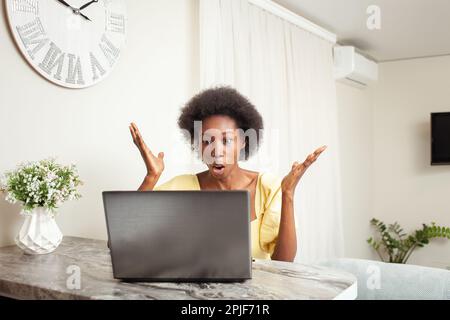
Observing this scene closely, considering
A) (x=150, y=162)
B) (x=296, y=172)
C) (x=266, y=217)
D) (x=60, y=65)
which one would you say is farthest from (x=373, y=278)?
(x=60, y=65)

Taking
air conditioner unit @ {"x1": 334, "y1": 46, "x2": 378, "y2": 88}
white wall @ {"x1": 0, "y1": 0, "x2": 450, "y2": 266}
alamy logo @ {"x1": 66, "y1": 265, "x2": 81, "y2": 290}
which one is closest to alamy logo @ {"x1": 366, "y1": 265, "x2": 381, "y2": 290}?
alamy logo @ {"x1": 66, "y1": 265, "x2": 81, "y2": 290}

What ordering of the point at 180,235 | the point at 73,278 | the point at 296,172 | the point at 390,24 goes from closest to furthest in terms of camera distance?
the point at 180,235
the point at 73,278
the point at 296,172
the point at 390,24

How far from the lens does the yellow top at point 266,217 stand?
166cm

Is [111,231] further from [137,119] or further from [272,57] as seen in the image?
[272,57]

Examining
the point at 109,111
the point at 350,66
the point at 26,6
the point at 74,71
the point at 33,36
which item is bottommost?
the point at 109,111

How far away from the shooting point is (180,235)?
39.9 inches

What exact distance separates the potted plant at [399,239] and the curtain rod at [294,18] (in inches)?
86.0

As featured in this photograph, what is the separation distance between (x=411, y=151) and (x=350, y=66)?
4.61 ft

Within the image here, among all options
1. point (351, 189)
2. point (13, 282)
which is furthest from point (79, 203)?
point (351, 189)

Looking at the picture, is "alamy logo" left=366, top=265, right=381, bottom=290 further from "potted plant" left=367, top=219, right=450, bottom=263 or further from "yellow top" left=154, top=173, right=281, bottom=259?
"potted plant" left=367, top=219, right=450, bottom=263

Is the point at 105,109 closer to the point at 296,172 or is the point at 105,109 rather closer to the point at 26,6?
the point at 26,6

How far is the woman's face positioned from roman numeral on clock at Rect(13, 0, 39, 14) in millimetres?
804
